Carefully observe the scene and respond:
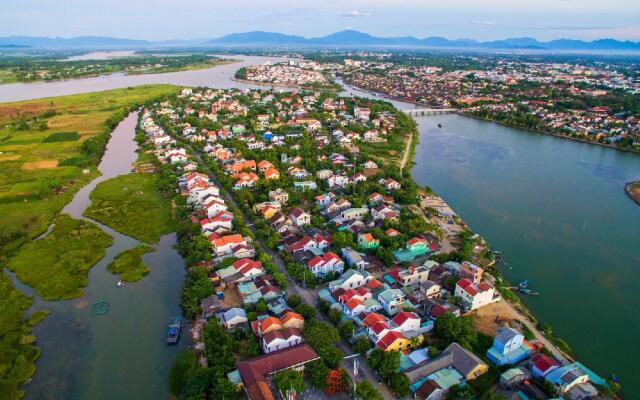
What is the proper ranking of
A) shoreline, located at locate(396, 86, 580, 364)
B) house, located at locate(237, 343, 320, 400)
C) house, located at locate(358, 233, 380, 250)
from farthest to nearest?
house, located at locate(358, 233, 380, 250), shoreline, located at locate(396, 86, 580, 364), house, located at locate(237, 343, 320, 400)

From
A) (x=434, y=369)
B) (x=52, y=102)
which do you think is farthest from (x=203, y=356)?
(x=52, y=102)

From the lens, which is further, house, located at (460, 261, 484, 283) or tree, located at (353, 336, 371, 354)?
house, located at (460, 261, 484, 283)

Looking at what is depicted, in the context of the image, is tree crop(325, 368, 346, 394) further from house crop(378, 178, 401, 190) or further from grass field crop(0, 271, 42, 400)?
house crop(378, 178, 401, 190)

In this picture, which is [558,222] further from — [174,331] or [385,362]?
[174,331]

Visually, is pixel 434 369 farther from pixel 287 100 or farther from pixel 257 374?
pixel 287 100

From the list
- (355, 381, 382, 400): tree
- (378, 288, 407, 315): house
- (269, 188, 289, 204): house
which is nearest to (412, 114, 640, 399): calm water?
(378, 288, 407, 315): house

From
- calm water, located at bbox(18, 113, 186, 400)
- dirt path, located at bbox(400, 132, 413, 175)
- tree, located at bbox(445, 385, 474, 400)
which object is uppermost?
dirt path, located at bbox(400, 132, 413, 175)

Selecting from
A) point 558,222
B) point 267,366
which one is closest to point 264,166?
point 267,366
